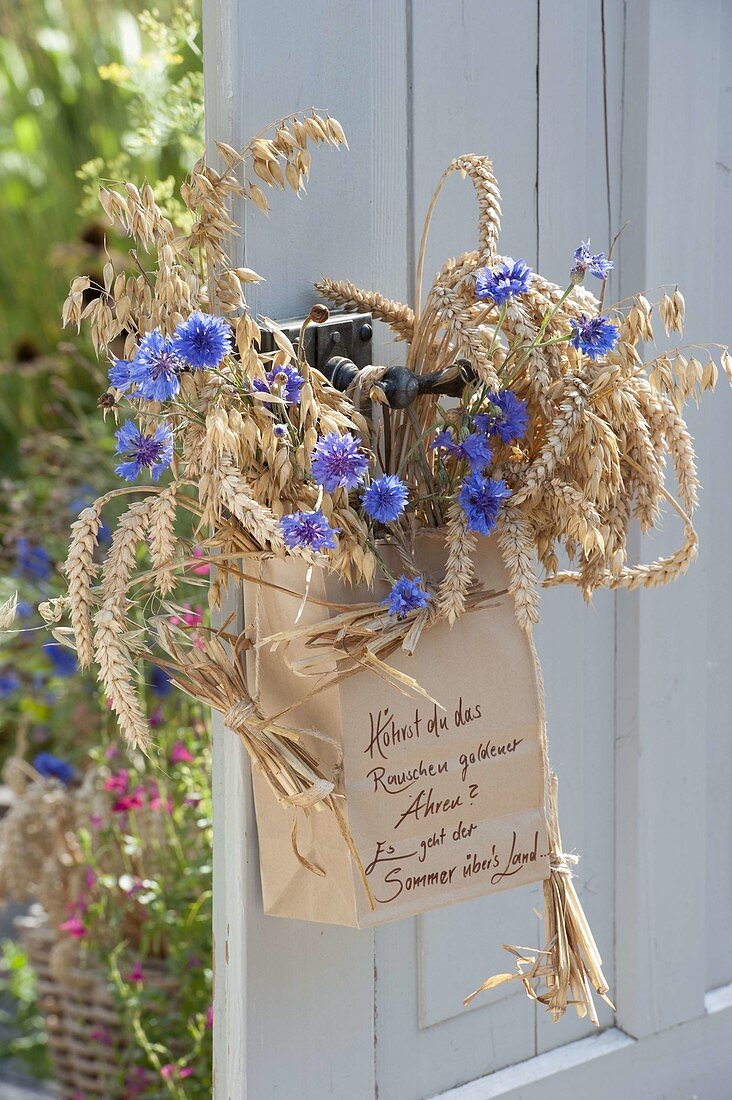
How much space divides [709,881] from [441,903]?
71 centimetres

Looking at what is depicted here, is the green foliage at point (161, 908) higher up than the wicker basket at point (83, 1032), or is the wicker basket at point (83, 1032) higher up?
the green foliage at point (161, 908)

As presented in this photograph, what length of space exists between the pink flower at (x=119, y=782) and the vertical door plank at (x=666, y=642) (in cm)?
80

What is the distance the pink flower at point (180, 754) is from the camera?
5.88 feet

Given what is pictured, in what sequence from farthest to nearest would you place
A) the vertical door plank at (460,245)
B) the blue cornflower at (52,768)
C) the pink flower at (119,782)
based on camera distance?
1. the blue cornflower at (52,768)
2. the pink flower at (119,782)
3. the vertical door plank at (460,245)

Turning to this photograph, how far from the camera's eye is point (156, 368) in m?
0.82

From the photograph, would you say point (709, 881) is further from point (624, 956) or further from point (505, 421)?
point (505, 421)

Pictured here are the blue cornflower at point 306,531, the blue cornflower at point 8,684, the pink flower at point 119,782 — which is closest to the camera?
the blue cornflower at point 306,531

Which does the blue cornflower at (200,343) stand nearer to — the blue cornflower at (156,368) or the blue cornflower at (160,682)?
the blue cornflower at (156,368)

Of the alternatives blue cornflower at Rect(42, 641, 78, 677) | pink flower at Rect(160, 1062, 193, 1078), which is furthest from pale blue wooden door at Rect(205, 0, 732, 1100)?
blue cornflower at Rect(42, 641, 78, 677)

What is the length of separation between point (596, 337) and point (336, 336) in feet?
0.84

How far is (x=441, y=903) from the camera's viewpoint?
3.32ft

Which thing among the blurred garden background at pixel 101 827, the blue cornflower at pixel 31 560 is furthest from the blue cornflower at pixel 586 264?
the blue cornflower at pixel 31 560

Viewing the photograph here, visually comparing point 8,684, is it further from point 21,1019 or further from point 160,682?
point 21,1019

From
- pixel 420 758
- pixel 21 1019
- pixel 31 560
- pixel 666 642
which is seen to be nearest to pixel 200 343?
pixel 420 758
